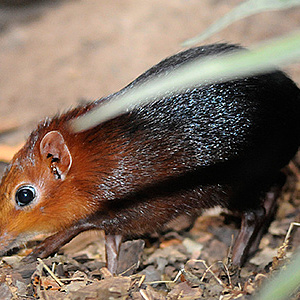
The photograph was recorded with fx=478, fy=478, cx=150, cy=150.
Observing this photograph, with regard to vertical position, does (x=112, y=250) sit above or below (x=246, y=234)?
above

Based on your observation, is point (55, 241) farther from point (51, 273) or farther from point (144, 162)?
point (144, 162)

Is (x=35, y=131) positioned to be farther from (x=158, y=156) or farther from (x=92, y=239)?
(x=92, y=239)

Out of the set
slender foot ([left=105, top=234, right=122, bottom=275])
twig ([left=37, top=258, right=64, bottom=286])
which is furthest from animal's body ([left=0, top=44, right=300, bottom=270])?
twig ([left=37, top=258, right=64, bottom=286])

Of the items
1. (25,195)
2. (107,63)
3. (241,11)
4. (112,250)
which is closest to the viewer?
(241,11)

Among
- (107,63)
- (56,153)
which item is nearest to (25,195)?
(56,153)

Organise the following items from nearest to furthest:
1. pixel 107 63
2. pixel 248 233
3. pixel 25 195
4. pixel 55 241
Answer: pixel 25 195 < pixel 55 241 < pixel 248 233 < pixel 107 63

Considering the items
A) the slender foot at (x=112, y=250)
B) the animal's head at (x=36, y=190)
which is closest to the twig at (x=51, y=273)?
the animal's head at (x=36, y=190)

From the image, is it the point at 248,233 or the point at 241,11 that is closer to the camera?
the point at 241,11
